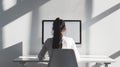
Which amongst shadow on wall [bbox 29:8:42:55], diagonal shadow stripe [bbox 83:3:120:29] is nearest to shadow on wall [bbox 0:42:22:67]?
shadow on wall [bbox 29:8:42:55]

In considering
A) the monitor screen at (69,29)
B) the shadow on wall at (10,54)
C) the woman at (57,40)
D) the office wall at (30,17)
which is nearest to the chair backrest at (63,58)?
the woman at (57,40)

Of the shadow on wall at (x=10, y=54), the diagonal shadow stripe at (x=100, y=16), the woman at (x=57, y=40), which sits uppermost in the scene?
the diagonal shadow stripe at (x=100, y=16)

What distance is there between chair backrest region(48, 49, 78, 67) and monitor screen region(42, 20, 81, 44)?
1.30 meters

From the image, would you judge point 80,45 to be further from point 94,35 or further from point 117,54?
point 117,54

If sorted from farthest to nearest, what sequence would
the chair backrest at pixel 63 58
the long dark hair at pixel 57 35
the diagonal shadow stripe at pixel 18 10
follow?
the diagonal shadow stripe at pixel 18 10, the long dark hair at pixel 57 35, the chair backrest at pixel 63 58

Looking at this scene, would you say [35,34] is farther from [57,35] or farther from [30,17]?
Answer: [57,35]

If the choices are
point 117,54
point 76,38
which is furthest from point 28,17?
point 117,54

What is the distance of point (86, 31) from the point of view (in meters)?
4.65

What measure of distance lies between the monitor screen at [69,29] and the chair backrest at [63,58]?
4.28ft

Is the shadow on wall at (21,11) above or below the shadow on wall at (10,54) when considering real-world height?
above

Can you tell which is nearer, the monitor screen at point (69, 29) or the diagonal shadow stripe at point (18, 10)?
the monitor screen at point (69, 29)

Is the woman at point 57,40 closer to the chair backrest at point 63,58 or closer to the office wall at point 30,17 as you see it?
the chair backrest at point 63,58

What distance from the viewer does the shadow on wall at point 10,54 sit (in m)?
4.66

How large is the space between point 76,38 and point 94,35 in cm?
34
